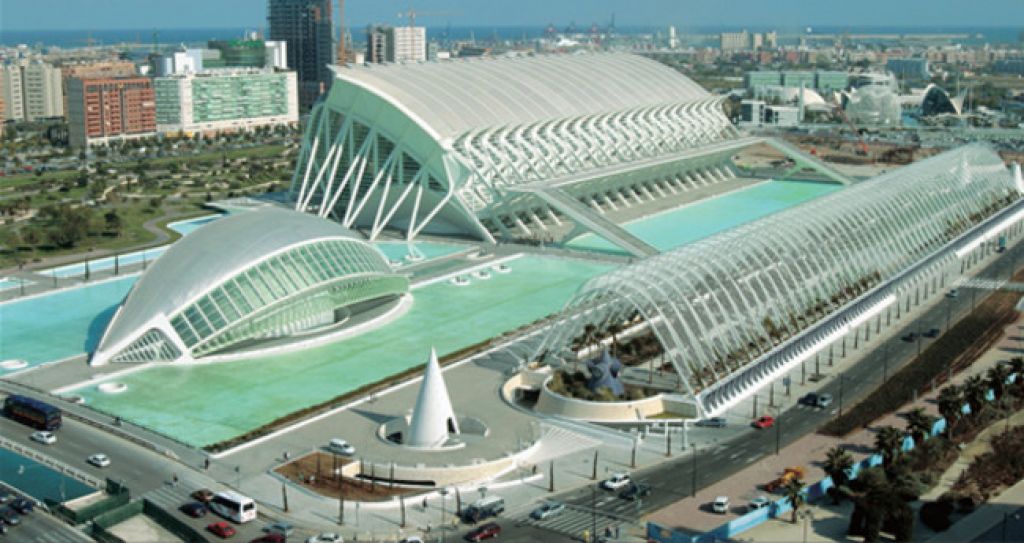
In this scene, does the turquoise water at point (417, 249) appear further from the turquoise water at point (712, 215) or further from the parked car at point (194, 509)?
the parked car at point (194, 509)

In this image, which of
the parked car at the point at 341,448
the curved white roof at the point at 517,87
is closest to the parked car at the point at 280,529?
the parked car at the point at 341,448

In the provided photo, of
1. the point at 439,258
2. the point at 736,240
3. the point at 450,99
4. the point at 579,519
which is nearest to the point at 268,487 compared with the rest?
the point at 579,519

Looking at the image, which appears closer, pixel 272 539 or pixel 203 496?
pixel 272 539

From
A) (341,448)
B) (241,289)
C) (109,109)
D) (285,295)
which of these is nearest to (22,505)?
(341,448)

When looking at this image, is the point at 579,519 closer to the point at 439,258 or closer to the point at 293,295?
the point at 293,295

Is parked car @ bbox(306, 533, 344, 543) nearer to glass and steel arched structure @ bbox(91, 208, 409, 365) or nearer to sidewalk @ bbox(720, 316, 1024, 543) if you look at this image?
sidewalk @ bbox(720, 316, 1024, 543)

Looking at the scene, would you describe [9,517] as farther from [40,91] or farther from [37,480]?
[40,91]
